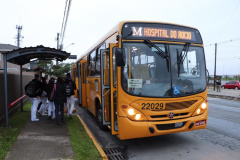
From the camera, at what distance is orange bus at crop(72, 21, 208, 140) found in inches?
186

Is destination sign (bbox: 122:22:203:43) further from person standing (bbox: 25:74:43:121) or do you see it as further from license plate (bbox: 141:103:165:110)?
person standing (bbox: 25:74:43:121)

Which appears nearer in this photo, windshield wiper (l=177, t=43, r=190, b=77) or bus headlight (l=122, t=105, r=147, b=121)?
bus headlight (l=122, t=105, r=147, b=121)

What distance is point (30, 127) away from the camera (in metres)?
6.91

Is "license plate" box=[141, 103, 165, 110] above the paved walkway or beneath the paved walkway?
above

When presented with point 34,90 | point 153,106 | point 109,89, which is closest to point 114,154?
point 153,106

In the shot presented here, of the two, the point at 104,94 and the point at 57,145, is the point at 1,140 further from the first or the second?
the point at 104,94

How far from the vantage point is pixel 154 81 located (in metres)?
4.93

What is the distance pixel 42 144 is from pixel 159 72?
3.38m

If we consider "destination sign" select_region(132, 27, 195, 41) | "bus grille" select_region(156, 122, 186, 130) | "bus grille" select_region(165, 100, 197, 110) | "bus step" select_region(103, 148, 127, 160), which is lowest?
"bus step" select_region(103, 148, 127, 160)

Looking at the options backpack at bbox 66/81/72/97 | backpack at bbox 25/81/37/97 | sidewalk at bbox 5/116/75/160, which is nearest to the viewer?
sidewalk at bbox 5/116/75/160

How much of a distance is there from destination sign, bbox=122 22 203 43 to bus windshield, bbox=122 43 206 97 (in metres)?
0.20

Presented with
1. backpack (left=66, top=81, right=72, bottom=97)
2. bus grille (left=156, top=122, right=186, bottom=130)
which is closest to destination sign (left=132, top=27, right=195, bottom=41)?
bus grille (left=156, top=122, right=186, bottom=130)

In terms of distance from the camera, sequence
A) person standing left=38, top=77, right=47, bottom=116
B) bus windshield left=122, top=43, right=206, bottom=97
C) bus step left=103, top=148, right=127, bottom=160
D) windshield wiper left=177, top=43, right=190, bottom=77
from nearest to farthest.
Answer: bus step left=103, top=148, right=127, bottom=160, bus windshield left=122, top=43, right=206, bottom=97, windshield wiper left=177, top=43, right=190, bottom=77, person standing left=38, top=77, right=47, bottom=116

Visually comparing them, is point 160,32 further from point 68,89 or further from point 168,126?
point 68,89
